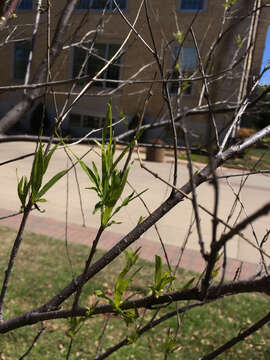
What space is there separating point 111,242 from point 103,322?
1.89m

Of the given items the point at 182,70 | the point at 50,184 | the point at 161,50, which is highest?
the point at 161,50

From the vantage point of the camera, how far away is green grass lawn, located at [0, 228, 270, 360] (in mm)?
3848

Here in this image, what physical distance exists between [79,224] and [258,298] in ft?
11.3

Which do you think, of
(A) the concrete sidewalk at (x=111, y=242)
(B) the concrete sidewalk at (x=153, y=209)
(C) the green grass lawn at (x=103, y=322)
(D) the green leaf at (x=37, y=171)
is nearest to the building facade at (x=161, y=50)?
(D) the green leaf at (x=37, y=171)

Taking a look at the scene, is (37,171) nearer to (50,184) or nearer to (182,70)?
(50,184)

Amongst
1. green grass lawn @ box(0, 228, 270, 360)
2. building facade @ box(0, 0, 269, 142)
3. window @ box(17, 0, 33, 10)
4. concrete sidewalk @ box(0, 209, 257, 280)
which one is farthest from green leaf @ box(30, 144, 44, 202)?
concrete sidewalk @ box(0, 209, 257, 280)

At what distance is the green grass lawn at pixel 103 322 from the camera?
3848 millimetres

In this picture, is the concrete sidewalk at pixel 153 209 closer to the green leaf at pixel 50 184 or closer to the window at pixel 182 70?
the window at pixel 182 70

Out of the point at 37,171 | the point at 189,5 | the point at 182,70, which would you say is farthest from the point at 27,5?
the point at 189,5

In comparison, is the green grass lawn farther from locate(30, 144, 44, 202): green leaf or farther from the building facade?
locate(30, 144, 44, 202): green leaf

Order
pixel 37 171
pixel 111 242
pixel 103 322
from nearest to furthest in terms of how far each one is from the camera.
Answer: pixel 37 171 → pixel 103 322 → pixel 111 242

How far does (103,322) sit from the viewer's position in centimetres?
434

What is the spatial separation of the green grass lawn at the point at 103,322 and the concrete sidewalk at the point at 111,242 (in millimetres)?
323

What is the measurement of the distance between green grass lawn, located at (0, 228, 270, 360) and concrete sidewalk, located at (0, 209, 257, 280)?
1.06 ft
